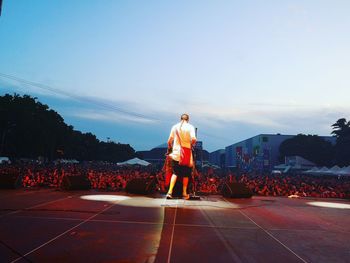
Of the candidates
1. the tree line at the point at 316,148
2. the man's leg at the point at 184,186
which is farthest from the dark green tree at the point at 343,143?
the man's leg at the point at 184,186

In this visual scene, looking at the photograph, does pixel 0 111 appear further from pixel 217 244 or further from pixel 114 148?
pixel 114 148

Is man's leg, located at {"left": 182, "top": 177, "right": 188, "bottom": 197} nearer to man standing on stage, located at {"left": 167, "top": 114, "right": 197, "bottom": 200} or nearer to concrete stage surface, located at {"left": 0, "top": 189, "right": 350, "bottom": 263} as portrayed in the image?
man standing on stage, located at {"left": 167, "top": 114, "right": 197, "bottom": 200}

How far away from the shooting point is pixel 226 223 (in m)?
5.73

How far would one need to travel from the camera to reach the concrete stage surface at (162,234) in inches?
145

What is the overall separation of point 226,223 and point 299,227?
119cm

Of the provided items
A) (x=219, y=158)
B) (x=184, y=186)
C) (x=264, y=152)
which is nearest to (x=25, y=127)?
(x=184, y=186)

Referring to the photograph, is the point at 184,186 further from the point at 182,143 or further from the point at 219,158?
the point at 219,158

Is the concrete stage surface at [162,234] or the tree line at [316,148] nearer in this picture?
the concrete stage surface at [162,234]

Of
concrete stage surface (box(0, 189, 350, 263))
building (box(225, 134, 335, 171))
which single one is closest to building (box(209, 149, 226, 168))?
building (box(225, 134, 335, 171))

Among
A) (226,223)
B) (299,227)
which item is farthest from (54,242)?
(299,227)

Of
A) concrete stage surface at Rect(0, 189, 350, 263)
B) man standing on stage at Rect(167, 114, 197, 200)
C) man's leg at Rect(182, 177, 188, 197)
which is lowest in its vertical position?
concrete stage surface at Rect(0, 189, 350, 263)

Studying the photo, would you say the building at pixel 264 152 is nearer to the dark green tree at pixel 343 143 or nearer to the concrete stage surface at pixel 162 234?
the dark green tree at pixel 343 143

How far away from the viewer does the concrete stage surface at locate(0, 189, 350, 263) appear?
12.1ft

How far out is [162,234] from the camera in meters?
4.68
